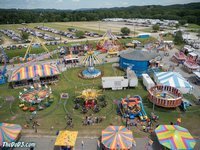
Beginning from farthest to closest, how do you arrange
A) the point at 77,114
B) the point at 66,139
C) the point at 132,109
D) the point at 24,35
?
the point at 24,35 < the point at 77,114 < the point at 132,109 < the point at 66,139

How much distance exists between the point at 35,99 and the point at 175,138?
18.8 metres

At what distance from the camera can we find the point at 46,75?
33281 millimetres

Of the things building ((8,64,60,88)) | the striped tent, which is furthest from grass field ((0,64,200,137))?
the striped tent

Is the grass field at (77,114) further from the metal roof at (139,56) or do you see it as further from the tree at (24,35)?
the tree at (24,35)

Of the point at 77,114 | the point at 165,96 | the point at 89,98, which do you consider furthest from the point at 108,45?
the point at 77,114

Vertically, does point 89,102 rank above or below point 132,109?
below

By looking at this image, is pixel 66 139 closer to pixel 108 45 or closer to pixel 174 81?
pixel 174 81

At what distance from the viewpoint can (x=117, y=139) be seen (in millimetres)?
18266

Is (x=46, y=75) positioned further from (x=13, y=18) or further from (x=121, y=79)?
(x=13, y=18)

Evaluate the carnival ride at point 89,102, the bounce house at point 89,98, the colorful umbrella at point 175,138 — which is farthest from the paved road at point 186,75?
the bounce house at point 89,98

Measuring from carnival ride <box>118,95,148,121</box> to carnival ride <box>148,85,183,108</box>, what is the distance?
2.40m

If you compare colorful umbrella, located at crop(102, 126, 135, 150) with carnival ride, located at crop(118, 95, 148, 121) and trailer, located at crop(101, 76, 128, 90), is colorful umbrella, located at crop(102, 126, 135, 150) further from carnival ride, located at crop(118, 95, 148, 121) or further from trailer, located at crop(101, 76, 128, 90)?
trailer, located at crop(101, 76, 128, 90)

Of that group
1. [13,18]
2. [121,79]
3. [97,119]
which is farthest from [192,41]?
[13,18]

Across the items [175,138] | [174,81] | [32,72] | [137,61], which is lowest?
[175,138]
